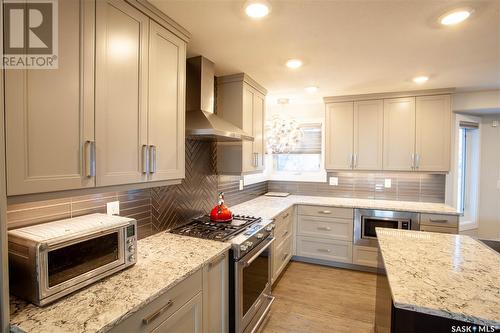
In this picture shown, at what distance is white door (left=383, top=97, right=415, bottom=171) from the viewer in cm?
341

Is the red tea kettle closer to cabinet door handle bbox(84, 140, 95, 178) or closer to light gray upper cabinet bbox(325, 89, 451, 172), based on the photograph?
cabinet door handle bbox(84, 140, 95, 178)

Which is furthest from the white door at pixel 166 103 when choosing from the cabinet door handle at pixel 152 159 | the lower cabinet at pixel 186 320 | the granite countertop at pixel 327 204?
the granite countertop at pixel 327 204

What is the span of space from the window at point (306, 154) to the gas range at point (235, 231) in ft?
6.60

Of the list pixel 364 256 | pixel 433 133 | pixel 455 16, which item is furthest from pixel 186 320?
pixel 433 133

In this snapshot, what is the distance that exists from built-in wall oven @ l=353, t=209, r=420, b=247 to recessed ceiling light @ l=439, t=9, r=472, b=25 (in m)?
2.23

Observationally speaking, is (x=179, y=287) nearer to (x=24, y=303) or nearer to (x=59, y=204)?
(x=24, y=303)

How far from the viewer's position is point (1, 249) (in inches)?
35.7

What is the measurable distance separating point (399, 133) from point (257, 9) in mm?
2798

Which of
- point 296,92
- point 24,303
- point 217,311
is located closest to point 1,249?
point 24,303

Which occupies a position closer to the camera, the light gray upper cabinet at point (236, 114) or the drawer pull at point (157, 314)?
the drawer pull at point (157, 314)

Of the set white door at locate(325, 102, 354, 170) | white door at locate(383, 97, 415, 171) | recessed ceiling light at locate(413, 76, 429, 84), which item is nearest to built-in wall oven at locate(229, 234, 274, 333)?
white door at locate(325, 102, 354, 170)

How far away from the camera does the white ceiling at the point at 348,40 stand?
5.18ft

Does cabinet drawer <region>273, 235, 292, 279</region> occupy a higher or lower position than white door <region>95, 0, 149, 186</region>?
lower

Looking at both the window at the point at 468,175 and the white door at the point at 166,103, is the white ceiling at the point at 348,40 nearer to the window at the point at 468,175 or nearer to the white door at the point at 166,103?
the white door at the point at 166,103
